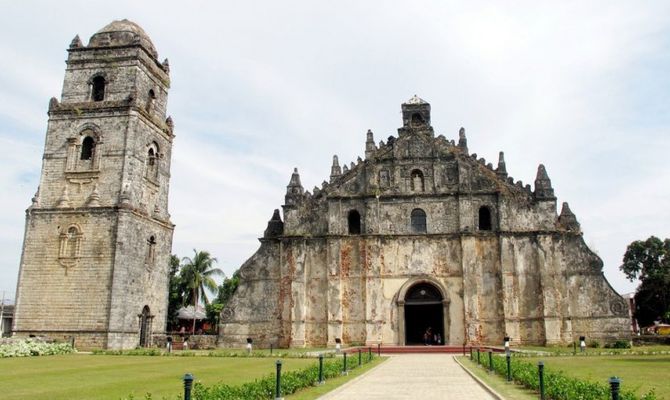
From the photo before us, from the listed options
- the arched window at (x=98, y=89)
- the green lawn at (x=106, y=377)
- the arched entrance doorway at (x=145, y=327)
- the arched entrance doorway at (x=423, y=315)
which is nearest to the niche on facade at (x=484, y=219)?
the arched entrance doorway at (x=423, y=315)

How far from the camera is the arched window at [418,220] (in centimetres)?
3406

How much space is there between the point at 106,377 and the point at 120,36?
25404mm

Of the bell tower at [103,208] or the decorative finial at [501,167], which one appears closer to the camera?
the bell tower at [103,208]

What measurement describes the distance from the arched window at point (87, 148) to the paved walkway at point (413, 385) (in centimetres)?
2193

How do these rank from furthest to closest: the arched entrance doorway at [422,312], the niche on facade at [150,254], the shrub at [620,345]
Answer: the niche on facade at [150,254] → the arched entrance doorway at [422,312] → the shrub at [620,345]

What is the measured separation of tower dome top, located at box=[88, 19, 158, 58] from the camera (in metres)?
35.5

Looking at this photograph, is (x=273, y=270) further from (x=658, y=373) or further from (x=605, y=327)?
(x=658, y=373)

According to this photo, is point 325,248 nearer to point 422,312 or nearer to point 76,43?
point 422,312

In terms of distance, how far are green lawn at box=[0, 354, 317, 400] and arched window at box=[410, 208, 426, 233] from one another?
1497 centimetres

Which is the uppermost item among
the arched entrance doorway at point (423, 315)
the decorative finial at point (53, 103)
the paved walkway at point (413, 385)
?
the decorative finial at point (53, 103)

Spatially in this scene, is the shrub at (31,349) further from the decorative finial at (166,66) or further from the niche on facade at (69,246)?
the decorative finial at (166,66)

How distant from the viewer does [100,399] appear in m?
11.6

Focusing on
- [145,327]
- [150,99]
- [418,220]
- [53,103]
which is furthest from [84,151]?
[418,220]

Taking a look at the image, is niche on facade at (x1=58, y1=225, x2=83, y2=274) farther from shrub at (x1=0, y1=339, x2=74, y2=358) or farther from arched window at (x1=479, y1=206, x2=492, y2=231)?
arched window at (x1=479, y1=206, x2=492, y2=231)
